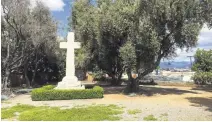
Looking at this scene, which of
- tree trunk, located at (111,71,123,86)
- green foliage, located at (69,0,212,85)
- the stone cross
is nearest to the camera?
green foliage, located at (69,0,212,85)

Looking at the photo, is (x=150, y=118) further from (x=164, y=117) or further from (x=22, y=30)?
(x=22, y=30)

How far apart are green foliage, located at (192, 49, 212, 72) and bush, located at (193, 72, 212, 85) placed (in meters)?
0.65

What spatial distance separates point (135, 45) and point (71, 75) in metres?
4.94

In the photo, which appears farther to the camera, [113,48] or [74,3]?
[74,3]

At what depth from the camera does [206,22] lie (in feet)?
58.4

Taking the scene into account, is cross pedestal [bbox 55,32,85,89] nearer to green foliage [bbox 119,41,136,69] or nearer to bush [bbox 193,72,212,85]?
green foliage [bbox 119,41,136,69]

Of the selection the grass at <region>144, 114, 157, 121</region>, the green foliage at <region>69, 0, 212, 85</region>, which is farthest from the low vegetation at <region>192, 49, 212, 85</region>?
the grass at <region>144, 114, 157, 121</region>

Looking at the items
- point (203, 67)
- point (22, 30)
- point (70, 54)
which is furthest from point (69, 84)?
point (203, 67)

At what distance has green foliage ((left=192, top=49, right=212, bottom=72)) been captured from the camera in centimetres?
2752

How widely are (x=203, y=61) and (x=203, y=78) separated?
1.70 m

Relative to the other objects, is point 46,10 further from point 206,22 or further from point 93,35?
point 206,22

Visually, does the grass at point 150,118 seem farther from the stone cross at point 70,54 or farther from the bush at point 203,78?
the bush at point 203,78

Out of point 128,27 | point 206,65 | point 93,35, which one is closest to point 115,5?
point 128,27

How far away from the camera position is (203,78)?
2778 centimetres
